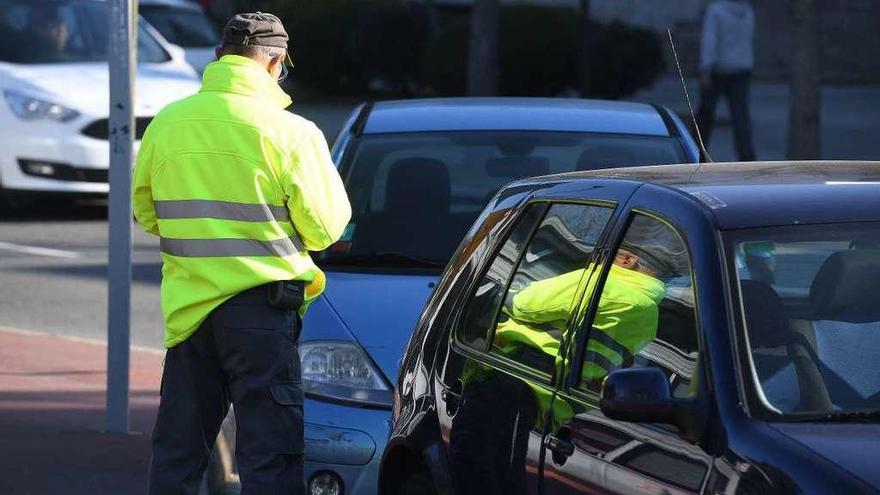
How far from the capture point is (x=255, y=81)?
202 inches

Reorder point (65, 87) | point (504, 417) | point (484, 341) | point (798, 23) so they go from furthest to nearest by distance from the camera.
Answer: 1. point (798, 23)
2. point (65, 87)
3. point (484, 341)
4. point (504, 417)

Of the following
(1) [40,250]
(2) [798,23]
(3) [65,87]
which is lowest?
(1) [40,250]

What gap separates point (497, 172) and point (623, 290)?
296 cm

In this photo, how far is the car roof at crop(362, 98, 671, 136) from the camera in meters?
7.04

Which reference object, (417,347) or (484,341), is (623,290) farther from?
(417,347)

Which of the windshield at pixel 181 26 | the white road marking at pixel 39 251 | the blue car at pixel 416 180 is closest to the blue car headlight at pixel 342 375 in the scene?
the blue car at pixel 416 180

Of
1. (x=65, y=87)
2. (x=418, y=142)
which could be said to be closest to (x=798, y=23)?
(x=65, y=87)

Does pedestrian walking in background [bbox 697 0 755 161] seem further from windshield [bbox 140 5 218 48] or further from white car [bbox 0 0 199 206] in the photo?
windshield [bbox 140 5 218 48]

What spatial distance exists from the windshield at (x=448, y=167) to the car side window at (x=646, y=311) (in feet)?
8.92

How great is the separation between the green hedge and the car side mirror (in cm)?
2018

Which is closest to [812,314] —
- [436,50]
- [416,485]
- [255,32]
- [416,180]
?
[416,485]

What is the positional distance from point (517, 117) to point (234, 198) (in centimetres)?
239

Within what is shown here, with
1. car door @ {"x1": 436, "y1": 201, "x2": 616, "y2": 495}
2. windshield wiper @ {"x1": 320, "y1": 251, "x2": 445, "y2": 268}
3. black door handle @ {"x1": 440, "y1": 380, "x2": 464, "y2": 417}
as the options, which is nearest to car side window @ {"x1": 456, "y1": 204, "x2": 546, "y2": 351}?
car door @ {"x1": 436, "y1": 201, "x2": 616, "y2": 495}

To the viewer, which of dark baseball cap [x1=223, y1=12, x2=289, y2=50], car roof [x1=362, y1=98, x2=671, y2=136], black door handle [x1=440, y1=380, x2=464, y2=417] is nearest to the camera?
black door handle [x1=440, y1=380, x2=464, y2=417]
